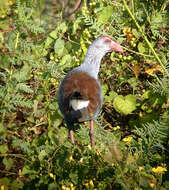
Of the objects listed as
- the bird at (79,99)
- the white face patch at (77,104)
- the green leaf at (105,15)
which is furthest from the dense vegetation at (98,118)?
the white face patch at (77,104)

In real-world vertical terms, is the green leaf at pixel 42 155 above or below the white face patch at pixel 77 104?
below

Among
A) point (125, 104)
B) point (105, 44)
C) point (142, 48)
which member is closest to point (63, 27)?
point (105, 44)

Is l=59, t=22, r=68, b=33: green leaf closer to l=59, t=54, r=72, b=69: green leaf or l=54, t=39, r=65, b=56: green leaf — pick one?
l=54, t=39, r=65, b=56: green leaf

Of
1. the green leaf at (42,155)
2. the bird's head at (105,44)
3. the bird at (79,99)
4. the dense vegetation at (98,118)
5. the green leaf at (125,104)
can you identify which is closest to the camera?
the dense vegetation at (98,118)

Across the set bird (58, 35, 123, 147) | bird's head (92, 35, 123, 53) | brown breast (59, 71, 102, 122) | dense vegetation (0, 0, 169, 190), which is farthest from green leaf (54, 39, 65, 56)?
brown breast (59, 71, 102, 122)

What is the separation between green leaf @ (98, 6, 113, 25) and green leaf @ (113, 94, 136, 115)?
0.74m

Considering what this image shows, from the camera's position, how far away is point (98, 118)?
2756 mm

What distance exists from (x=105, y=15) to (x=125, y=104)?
86cm

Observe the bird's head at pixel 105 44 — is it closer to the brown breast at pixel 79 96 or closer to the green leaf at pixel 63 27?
the green leaf at pixel 63 27

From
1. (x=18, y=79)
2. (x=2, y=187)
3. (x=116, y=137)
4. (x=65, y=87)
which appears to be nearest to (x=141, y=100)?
(x=116, y=137)

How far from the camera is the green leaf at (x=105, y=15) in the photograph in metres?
3.03

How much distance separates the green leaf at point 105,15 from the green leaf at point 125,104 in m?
0.74

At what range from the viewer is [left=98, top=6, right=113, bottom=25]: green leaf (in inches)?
119

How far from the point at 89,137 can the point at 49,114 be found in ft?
1.47
